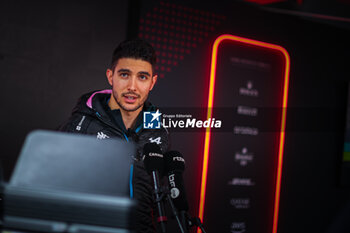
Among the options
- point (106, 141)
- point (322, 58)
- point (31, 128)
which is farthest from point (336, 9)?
point (106, 141)

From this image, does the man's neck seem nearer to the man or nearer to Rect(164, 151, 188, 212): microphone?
the man

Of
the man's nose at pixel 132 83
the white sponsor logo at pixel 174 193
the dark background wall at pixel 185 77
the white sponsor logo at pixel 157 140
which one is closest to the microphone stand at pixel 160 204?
the white sponsor logo at pixel 174 193

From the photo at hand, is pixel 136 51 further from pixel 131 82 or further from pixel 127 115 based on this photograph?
pixel 127 115

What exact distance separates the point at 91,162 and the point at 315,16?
13.3 ft

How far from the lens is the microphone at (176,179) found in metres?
1.68

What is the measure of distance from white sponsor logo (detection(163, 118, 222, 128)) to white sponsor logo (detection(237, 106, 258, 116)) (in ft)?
0.89

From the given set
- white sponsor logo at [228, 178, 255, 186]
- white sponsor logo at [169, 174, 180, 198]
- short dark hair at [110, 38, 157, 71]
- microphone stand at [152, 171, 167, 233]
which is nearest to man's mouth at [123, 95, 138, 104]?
short dark hair at [110, 38, 157, 71]

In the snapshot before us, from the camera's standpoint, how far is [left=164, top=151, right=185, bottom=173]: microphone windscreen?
1.88 m

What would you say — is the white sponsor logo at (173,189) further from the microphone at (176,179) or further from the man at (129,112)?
the man at (129,112)

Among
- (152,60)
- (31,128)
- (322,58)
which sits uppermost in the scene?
(322,58)

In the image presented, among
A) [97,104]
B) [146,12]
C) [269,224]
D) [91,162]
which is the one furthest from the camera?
[269,224]

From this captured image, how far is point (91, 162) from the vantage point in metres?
0.97

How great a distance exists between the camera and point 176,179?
1.81 metres

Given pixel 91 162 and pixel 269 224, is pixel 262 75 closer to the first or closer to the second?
pixel 269 224
